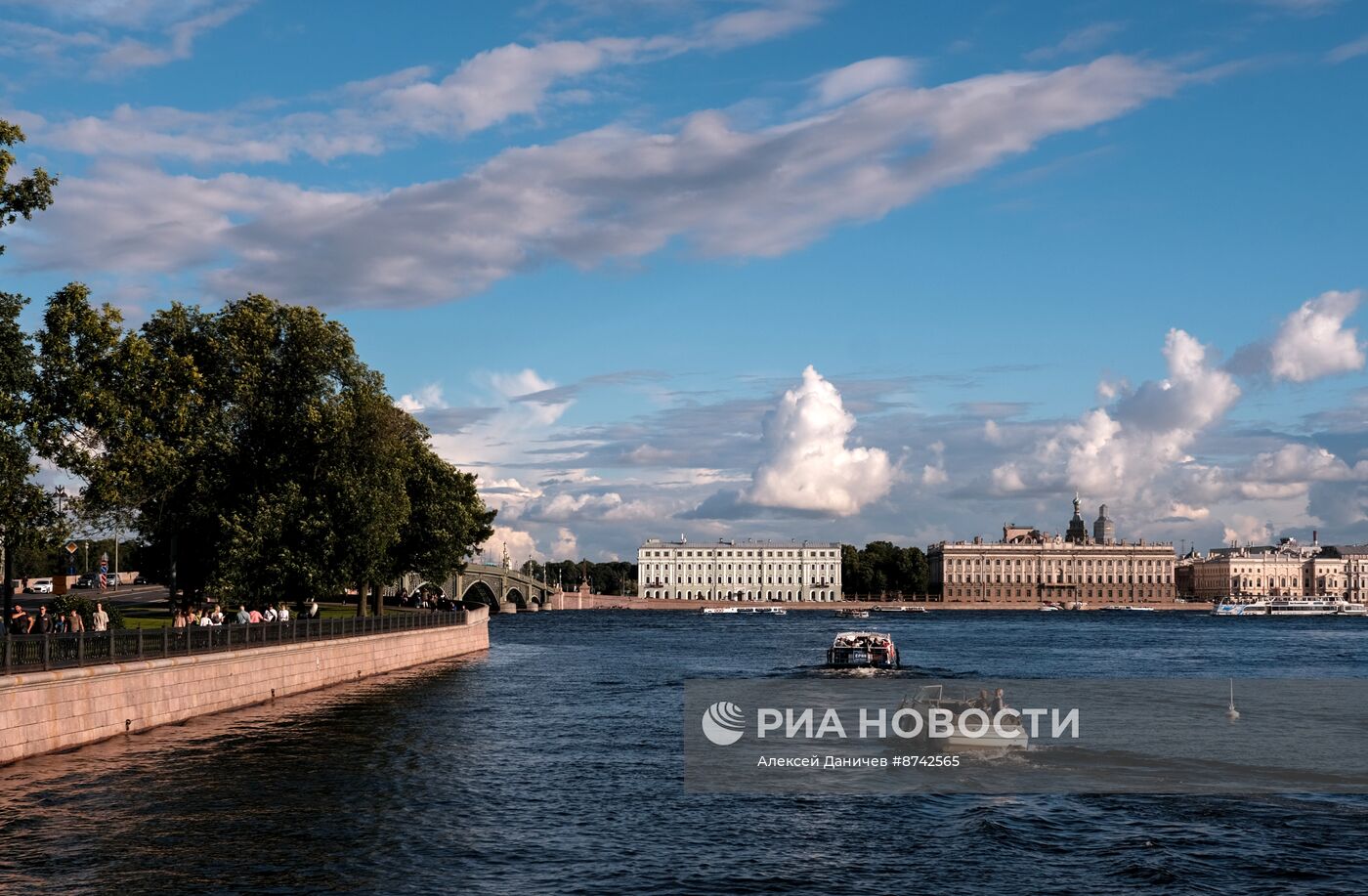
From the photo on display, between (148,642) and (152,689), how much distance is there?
1203 millimetres

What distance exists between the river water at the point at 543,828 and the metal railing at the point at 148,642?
2038 millimetres

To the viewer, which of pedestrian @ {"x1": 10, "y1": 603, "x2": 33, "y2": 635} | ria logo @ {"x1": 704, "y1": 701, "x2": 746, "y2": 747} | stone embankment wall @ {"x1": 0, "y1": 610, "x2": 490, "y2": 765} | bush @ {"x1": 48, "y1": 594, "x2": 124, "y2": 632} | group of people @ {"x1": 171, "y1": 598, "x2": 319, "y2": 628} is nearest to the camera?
stone embankment wall @ {"x1": 0, "y1": 610, "x2": 490, "y2": 765}

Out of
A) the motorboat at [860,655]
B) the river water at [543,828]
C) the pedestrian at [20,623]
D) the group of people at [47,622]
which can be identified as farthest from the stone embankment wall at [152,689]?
the motorboat at [860,655]

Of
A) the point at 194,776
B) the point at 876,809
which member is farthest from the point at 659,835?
the point at 194,776

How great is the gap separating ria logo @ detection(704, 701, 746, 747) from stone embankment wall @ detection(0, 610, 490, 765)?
46.5 ft

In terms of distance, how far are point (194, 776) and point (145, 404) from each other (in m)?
20.1

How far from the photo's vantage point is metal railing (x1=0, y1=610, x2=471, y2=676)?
2845cm

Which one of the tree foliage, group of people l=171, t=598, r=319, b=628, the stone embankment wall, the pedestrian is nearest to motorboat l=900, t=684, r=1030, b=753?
the stone embankment wall

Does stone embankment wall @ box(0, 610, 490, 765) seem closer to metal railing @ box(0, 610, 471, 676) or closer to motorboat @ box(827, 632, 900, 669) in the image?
metal railing @ box(0, 610, 471, 676)

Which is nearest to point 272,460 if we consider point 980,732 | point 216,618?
point 216,618

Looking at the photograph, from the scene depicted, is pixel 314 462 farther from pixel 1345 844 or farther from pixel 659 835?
pixel 1345 844

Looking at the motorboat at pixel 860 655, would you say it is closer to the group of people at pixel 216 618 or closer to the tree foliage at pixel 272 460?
the tree foliage at pixel 272 460

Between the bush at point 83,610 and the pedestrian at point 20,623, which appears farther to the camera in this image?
the bush at point 83,610

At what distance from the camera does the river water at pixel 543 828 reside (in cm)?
1980
